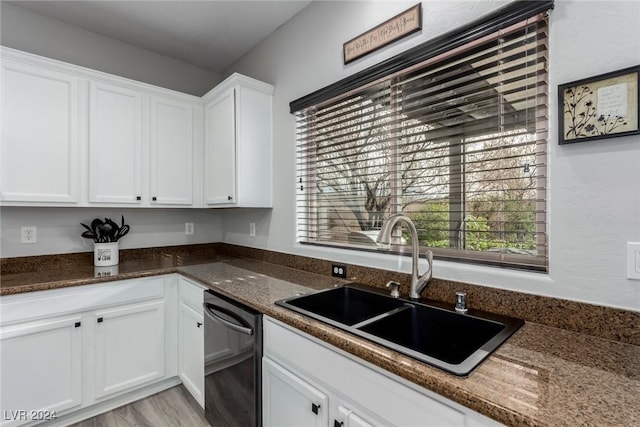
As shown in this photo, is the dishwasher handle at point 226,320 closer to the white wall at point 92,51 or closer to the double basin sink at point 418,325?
the double basin sink at point 418,325

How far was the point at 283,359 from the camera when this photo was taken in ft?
4.30

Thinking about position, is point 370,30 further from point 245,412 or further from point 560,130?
point 245,412

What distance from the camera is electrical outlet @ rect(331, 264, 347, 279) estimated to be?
1.84 metres

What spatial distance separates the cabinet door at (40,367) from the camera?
165cm

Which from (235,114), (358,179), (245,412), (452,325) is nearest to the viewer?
(452,325)

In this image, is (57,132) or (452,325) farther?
(57,132)

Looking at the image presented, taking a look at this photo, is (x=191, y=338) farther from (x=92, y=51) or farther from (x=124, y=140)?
(x=92, y=51)

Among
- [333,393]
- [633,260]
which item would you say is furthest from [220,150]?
[633,260]

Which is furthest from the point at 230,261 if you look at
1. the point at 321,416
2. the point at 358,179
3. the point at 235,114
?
the point at 321,416

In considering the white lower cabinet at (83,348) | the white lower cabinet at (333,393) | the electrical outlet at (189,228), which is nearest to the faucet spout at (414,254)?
the white lower cabinet at (333,393)

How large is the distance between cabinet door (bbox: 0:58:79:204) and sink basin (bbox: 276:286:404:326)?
1.80 meters

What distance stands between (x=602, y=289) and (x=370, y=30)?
61.8 inches

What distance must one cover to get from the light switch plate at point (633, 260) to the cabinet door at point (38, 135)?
287 centimetres

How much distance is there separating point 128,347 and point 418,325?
187cm
